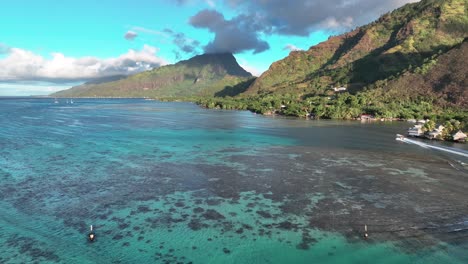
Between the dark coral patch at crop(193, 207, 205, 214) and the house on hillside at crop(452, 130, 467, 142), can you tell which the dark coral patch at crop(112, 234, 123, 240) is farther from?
the house on hillside at crop(452, 130, 467, 142)

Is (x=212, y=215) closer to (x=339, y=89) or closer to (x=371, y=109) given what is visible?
(x=371, y=109)

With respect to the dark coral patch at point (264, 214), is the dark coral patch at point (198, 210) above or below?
below

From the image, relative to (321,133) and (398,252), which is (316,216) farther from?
(321,133)

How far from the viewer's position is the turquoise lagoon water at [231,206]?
2030 cm

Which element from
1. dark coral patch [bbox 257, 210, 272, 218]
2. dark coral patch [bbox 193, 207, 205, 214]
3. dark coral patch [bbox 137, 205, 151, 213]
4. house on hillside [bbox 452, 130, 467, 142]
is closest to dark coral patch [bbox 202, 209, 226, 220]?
dark coral patch [bbox 193, 207, 205, 214]

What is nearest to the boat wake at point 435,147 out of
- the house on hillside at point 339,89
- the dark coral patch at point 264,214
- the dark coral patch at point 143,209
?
the dark coral patch at point 264,214

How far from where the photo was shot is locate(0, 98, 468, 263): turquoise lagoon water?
20.3m

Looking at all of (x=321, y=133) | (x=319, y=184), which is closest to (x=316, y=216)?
(x=319, y=184)

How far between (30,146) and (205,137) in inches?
1201

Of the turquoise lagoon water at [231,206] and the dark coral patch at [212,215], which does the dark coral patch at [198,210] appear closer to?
the turquoise lagoon water at [231,206]

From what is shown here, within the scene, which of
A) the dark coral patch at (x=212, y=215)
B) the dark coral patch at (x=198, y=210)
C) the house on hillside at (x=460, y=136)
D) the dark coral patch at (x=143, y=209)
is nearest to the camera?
the dark coral patch at (x=212, y=215)

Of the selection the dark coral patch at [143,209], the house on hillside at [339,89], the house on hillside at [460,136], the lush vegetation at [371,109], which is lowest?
the dark coral patch at [143,209]

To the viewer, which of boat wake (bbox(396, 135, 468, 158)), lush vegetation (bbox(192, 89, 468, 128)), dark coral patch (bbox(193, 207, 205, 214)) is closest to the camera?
dark coral patch (bbox(193, 207, 205, 214))

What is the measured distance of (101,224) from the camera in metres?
24.0
